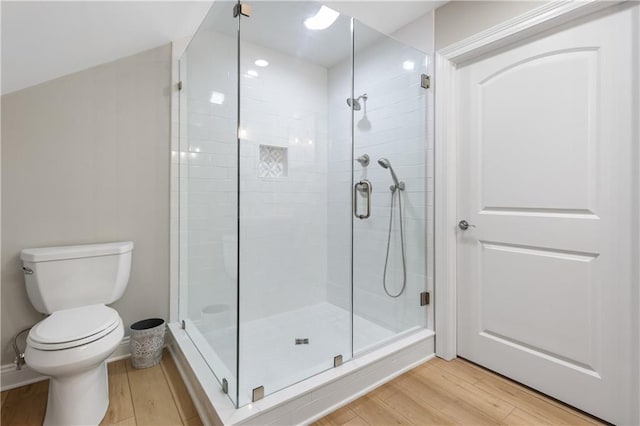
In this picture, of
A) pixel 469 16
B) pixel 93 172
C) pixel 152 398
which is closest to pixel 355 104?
pixel 469 16

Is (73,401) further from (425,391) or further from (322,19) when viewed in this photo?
(322,19)

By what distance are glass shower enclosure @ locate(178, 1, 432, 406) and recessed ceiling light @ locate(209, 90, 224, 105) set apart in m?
0.01

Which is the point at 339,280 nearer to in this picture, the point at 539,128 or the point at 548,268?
the point at 548,268

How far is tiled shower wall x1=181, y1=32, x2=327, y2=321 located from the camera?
1.60m

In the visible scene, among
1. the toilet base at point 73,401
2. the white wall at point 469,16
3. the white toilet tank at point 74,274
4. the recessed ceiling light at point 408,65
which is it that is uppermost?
the white wall at point 469,16

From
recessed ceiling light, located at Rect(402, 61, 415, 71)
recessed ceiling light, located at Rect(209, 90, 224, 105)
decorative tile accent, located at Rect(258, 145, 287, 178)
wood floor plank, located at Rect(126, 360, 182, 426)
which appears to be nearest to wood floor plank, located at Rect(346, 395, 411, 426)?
wood floor plank, located at Rect(126, 360, 182, 426)

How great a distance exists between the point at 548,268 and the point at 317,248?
1492 mm

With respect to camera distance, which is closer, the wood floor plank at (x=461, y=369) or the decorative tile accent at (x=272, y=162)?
the wood floor plank at (x=461, y=369)

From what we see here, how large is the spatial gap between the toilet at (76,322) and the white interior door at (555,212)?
206 cm

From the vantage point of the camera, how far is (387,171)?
218 centimetres

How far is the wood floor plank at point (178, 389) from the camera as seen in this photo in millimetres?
1472

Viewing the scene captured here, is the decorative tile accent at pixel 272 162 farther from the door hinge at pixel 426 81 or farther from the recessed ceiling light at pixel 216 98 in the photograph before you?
the door hinge at pixel 426 81

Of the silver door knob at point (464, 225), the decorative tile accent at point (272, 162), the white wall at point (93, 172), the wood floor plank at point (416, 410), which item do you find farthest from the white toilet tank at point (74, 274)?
the silver door knob at point (464, 225)

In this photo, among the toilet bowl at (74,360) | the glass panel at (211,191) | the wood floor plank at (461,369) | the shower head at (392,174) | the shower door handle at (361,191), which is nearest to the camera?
the toilet bowl at (74,360)
